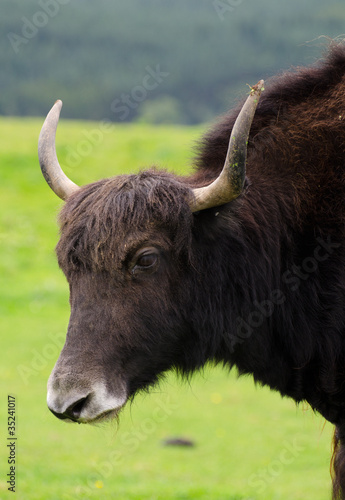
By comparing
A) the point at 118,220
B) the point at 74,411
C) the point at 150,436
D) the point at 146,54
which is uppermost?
the point at 118,220

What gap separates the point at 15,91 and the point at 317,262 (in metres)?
76.3

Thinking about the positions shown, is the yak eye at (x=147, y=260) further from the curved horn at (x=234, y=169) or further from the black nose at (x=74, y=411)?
the black nose at (x=74, y=411)

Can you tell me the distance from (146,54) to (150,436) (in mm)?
90005

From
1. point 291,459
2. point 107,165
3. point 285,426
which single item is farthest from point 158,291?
point 107,165

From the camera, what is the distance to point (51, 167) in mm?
5094

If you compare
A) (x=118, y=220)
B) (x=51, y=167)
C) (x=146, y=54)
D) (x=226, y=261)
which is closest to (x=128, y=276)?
(x=118, y=220)

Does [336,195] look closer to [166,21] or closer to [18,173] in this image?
[18,173]

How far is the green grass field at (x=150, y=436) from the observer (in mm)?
8359

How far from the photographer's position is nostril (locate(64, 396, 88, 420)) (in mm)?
4047

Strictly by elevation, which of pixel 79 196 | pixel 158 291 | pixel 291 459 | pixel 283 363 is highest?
pixel 79 196

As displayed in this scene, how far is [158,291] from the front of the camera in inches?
174

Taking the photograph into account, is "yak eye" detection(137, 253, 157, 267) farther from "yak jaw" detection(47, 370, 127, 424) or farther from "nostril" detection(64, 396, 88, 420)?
"nostril" detection(64, 396, 88, 420)

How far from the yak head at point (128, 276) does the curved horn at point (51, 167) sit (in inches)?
14.0

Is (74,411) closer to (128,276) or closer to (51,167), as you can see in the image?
(128,276)
